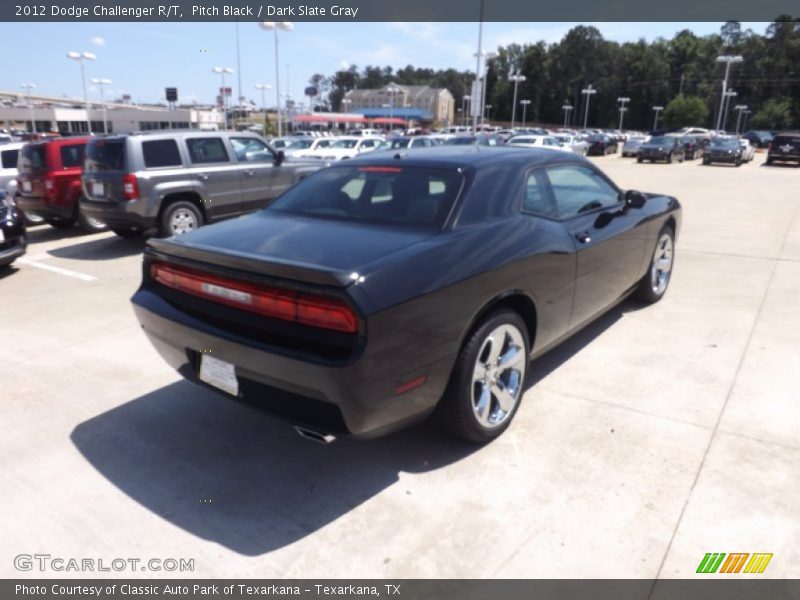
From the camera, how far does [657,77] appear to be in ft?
378

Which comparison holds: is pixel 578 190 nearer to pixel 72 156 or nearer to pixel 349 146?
pixel 72 156

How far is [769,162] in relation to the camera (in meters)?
30.2

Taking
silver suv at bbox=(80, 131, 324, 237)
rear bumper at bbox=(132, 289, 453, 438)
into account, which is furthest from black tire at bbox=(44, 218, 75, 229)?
rear bumper at bbox=(132, 289, 453, 438)

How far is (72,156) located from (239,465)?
28.9 ft

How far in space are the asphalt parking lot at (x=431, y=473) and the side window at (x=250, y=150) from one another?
524 cm

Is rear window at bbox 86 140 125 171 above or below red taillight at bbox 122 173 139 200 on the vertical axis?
above

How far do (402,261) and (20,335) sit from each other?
415 centimetres

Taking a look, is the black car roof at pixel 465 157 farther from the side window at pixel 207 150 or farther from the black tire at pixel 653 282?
the side window at pixel 207 150

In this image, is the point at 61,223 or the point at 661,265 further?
the point at 61,223

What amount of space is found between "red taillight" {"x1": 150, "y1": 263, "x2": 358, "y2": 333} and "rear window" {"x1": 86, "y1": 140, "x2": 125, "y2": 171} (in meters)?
5.97

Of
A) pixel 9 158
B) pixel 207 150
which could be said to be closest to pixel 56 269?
pixel 207 150

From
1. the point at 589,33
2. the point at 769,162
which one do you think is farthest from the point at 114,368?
the point at 589,33

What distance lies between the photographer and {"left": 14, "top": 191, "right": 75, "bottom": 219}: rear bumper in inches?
378

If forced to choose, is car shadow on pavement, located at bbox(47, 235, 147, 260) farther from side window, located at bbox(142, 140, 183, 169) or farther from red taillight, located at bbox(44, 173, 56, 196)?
side window, located at bbox(142, 140, 183, 169)
